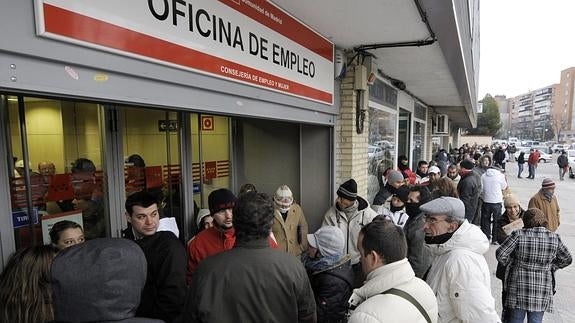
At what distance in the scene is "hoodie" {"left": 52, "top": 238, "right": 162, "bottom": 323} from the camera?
121cm

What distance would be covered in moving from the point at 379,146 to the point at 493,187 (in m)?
2.23

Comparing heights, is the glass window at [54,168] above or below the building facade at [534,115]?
below

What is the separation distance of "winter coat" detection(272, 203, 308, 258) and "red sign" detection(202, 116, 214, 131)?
1326 millimetres

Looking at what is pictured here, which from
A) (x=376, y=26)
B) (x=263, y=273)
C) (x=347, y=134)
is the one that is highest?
(x=376, y=26)

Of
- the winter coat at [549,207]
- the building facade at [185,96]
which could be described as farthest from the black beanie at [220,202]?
the winter coat at [549,207]

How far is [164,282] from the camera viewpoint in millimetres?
1922

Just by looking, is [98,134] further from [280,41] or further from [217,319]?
[217,319]

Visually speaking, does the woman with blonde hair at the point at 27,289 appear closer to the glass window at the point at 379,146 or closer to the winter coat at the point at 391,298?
the winter coat at the point at 391,298

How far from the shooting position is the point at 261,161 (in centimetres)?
490

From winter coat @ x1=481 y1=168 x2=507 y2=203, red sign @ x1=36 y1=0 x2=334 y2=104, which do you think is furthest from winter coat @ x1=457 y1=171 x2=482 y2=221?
red sign @ x1=36 y1=0 x2=334 y2=104

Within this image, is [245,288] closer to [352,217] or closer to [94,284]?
[94,284]

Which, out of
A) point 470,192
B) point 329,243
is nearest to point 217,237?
point 329,243

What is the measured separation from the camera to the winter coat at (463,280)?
1.95 metres

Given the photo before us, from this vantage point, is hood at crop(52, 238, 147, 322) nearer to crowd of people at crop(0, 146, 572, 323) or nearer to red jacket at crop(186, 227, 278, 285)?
crowd of people at crop(0, 146, 572, 323)
